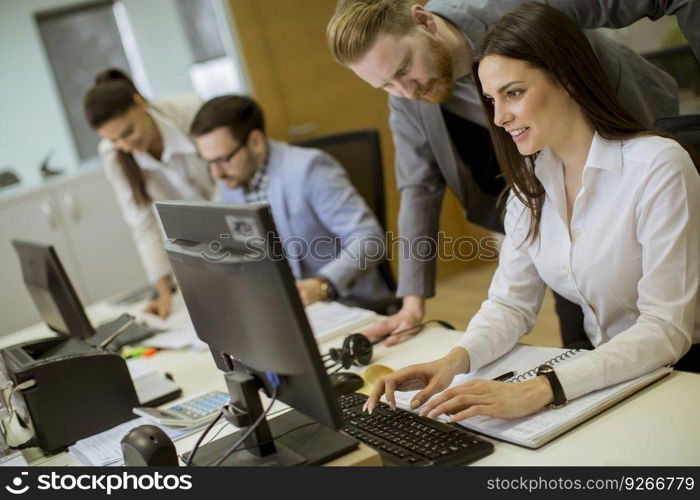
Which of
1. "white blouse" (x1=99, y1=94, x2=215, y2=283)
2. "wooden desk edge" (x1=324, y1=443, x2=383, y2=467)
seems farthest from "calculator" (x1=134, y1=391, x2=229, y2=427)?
"white blouse" (x1=99, y1=94, x2=215, y2=283)

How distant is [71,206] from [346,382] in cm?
308

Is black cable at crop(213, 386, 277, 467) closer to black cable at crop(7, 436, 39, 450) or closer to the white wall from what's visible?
black cable at crop(7, 436, 39, 450)

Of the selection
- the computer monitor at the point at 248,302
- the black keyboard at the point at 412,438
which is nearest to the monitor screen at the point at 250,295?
the computer monitor at the point at 248,302

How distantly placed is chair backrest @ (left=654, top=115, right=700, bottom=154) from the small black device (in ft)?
3.75

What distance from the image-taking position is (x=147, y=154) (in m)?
2.98

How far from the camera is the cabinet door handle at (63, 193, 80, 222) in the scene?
13.9 ft

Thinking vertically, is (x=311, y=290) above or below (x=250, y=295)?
below

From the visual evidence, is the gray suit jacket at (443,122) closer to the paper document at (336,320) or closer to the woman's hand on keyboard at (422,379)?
the paper document at (336,320)

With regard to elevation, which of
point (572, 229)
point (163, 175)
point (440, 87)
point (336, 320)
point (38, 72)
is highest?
point (38, 72)

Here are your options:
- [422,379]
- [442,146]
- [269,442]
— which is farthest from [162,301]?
[269,442]

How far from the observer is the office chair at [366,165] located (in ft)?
9.18

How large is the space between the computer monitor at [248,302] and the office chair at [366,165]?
1536 millimetres

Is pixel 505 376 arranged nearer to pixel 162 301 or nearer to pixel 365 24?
pixel 365 24

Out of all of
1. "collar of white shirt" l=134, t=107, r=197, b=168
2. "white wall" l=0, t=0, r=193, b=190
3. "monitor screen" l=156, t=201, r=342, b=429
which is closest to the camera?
"monitor screen" l=156, t=201, r=342, b=429
